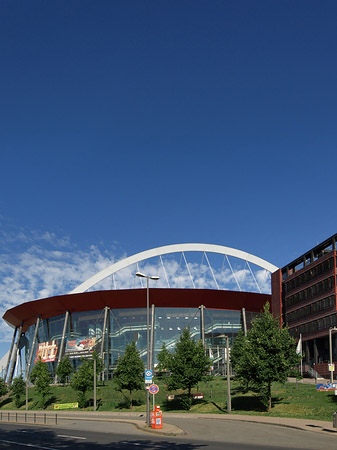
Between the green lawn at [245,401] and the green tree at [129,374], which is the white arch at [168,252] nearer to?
the green lawn at [245,401]

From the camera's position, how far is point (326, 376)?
6719 cm

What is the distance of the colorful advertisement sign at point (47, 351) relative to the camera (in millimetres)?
98000

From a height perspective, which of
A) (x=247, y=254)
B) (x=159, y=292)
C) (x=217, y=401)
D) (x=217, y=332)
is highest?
(x=247, y=254)

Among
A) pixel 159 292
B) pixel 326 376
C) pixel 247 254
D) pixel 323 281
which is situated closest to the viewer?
pixel 326 376

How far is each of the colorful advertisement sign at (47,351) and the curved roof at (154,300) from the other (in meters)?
6.34

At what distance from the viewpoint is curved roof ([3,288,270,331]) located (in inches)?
3625

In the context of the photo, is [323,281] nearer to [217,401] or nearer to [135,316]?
[217,401]

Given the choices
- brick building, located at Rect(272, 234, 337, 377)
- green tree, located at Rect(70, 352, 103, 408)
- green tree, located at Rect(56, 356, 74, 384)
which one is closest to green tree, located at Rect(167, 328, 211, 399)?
green tree, located at Rect(70, 352, 103, 408)

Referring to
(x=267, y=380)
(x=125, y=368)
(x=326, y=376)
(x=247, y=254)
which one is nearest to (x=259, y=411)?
(x=267, y=380)

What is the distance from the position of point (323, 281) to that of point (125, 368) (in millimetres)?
32176

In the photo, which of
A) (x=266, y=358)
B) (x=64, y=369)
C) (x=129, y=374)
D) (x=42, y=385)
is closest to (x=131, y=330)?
(x=64, y=369)

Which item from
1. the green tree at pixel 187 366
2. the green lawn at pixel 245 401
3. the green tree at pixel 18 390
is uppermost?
the green tree at pixel 187 366

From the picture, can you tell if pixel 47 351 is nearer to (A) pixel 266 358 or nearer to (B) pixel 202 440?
(A) pixel 266 358

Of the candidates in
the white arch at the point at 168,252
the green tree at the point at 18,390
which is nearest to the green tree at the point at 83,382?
the green tree at the point at 18,390
